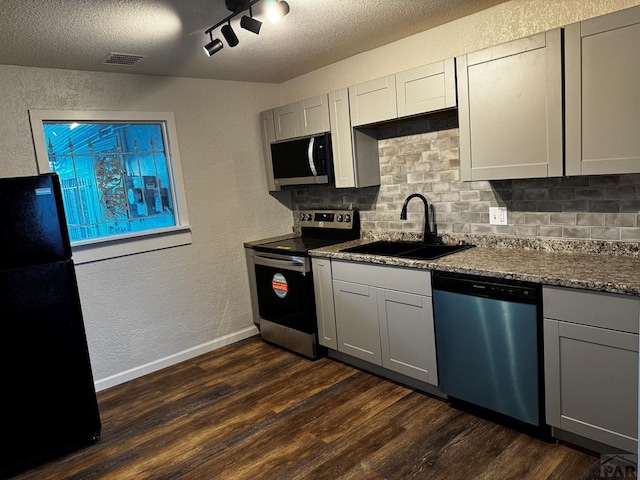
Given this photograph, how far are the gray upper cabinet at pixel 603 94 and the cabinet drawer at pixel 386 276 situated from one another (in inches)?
38.8

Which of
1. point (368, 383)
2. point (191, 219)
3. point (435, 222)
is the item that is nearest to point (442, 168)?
point (435, 222)

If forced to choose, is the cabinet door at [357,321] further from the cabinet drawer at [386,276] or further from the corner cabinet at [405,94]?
the corner cabinet at [405,94]

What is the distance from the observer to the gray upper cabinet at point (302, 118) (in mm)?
3477

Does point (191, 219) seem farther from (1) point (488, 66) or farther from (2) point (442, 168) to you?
(1) point (488, 66)

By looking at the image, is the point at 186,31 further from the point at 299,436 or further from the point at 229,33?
the point at 299,436

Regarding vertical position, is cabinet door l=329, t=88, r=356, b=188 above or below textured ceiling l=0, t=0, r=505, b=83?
below

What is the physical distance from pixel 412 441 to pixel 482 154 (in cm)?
161

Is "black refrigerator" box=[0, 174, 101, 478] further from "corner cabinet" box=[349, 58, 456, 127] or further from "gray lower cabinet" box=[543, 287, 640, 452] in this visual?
"gray lower cabinet" box=[543, 287, 640, 452]

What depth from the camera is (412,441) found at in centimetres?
239

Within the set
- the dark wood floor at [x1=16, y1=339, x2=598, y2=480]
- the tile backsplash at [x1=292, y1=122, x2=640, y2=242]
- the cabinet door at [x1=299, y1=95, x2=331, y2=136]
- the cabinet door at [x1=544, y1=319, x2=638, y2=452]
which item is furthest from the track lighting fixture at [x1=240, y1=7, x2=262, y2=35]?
the dark wood floor at [x1=16, y1=339, x2=598, y2=480]

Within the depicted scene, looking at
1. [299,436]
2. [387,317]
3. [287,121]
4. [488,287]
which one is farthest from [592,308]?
[287,121]

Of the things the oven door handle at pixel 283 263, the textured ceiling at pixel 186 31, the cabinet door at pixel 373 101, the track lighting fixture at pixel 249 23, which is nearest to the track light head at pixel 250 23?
the track lighting fixture at pixel 249 23

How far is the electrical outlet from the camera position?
282 centimetres

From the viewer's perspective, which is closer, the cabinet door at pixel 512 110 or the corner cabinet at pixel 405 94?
the cabinet door at pixel 512 110
